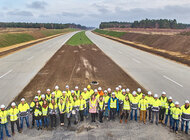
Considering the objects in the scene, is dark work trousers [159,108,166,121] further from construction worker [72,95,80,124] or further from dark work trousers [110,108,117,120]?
construction worker [72,95,80,124]

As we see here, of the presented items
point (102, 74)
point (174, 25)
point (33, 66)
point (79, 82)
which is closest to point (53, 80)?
point (79, 82)

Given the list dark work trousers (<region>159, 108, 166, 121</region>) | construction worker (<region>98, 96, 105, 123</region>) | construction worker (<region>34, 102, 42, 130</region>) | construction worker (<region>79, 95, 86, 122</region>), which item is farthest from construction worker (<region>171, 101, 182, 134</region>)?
construction worker (<region>34, 102, 42, 130</region>)

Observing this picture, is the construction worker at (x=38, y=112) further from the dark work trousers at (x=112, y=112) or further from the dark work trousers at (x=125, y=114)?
the dark work trousers at (x=125, y=114)

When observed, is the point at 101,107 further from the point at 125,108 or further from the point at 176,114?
the point at 176,114

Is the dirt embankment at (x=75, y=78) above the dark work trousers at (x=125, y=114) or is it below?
above

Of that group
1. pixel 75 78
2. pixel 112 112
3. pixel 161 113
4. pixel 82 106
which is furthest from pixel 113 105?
pixel 75 78

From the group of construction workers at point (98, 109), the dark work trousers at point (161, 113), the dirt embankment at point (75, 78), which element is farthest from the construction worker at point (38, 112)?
the dark work trousers at point (161, 113)

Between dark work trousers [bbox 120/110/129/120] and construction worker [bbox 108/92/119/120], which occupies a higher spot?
construction worker [bbox 108/92/119/120]

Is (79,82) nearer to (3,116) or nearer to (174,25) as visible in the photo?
(3,116)
